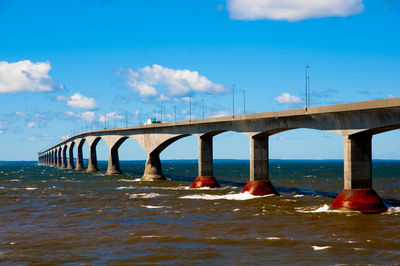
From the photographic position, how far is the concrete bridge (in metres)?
31.7

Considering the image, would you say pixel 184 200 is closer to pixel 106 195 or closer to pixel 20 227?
pixel 106 195

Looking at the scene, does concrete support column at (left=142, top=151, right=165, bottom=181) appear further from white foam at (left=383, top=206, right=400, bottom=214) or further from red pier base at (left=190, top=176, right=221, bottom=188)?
white foam at (left=383, top=206, right=400, bottom=214)

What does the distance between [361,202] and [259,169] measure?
13674 mm

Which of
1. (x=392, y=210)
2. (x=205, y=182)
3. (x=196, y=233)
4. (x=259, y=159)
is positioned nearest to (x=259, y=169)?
(x=259, y=159)

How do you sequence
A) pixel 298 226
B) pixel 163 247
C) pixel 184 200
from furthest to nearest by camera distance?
1. pixel 184 200
2. pixel 298 226
3. pixel 163 247

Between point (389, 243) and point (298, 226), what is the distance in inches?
217

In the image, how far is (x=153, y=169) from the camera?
70562mm

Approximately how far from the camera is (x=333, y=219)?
2900 cm

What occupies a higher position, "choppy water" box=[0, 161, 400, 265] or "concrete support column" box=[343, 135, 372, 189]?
"concrete support column" box=[343, 135, 372, 189]

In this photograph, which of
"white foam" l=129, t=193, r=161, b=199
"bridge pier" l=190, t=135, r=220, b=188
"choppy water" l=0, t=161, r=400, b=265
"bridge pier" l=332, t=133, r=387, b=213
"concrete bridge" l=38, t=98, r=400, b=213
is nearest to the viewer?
"choppy water" l=0, t=161, r=400, b=265

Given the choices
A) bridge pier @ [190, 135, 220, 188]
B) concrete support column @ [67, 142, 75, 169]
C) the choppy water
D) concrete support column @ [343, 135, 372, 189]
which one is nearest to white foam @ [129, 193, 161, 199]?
the choppy water

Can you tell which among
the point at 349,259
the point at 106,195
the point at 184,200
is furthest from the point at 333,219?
the point at 106,195

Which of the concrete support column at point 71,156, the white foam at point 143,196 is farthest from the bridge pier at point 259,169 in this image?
the concrete support column at point 71,156

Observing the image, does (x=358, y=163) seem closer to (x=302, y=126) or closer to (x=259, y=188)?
(x=302, y=126)
